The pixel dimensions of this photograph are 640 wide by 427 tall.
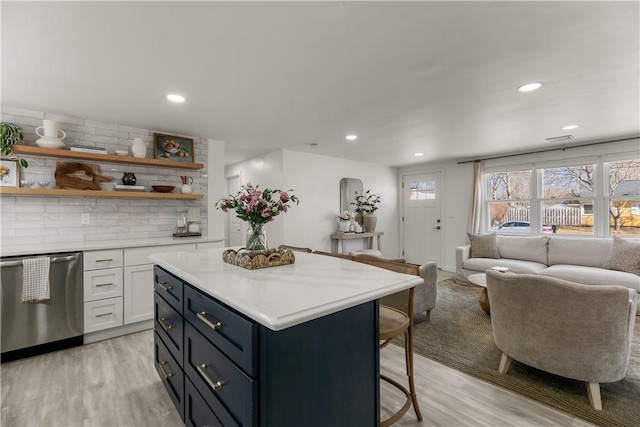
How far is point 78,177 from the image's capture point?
3.04 metres

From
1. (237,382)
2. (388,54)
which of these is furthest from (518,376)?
(388,54)

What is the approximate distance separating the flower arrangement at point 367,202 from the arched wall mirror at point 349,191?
0.32 ft

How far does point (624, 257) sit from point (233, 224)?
6040 millimetres

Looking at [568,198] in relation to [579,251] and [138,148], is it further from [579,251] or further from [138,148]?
[138,148]

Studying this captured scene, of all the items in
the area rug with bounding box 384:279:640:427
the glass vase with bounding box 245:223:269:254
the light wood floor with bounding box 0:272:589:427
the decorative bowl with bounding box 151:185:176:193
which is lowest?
the light wood floor with bounding box 0:272:589:427

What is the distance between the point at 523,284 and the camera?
75.2 inches

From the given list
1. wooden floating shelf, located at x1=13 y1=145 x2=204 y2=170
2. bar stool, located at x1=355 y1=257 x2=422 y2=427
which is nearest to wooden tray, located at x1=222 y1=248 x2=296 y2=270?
bar stool, located at x1=355 y1=257 x2=422 y2=427

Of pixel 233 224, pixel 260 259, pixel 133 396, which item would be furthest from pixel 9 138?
pixel 233 224

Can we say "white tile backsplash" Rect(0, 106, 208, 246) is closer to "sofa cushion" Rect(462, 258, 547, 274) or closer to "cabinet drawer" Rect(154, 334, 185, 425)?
"cabinet drawer" Rect(154, 334, 185, 425)

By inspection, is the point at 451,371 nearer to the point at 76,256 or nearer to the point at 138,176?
the point at 76,256

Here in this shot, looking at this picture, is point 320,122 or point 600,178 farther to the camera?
point 600,178

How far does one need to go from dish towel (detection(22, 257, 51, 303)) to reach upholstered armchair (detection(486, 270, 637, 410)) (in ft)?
11.7

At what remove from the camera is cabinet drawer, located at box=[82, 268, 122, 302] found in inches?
107

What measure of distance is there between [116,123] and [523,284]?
163 inches
